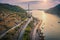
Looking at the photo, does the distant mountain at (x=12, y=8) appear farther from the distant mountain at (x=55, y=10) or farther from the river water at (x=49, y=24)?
the distant mountain at (x=55, y=10)

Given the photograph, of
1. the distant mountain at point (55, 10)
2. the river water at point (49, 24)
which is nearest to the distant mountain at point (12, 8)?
the river water at point (49, 24)

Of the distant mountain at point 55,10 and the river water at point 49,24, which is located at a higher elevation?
the distant mountain at point 55,10

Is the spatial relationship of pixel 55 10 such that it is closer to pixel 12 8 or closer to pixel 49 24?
pixel 49 24

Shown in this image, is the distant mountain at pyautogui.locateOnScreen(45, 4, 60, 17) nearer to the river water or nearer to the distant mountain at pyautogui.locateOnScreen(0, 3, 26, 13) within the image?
the river water

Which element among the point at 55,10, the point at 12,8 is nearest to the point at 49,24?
the point at 55,10

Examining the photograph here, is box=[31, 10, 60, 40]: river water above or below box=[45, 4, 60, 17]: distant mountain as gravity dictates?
below

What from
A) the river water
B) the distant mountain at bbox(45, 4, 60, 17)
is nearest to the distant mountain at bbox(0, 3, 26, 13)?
the river water

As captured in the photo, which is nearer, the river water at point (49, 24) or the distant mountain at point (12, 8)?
the river water at point (49, 24)

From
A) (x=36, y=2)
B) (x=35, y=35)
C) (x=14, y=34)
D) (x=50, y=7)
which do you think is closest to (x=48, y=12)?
(x=50, y=7)

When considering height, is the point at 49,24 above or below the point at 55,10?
below
